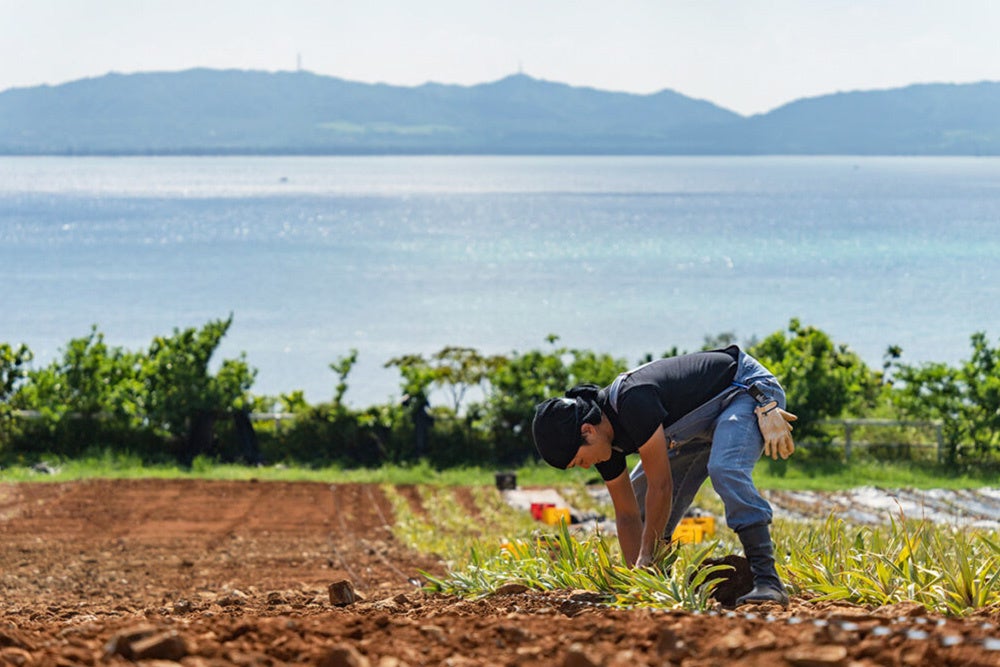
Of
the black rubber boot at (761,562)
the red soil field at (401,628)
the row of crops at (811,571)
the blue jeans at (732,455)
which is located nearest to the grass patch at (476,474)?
the red soil field at (401,628)

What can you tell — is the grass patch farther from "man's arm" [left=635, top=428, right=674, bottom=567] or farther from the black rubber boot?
the black rubber boot

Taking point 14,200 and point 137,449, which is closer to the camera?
point 137,449

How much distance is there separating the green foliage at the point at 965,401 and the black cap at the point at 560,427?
11.7 m

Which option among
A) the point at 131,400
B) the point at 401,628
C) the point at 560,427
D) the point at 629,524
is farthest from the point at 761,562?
the point at 131,400

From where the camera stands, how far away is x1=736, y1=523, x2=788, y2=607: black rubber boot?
5418 mm

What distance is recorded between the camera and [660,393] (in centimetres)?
561

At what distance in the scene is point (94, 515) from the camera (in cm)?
1329

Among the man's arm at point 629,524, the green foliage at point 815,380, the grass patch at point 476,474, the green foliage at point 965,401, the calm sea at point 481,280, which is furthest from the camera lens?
the calm sea at point 481,280

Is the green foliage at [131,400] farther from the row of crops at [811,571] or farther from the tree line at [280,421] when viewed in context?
the row of crops at [811,571]

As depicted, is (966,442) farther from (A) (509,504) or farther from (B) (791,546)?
(B) (791,546)

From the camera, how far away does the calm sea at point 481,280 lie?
160 feet

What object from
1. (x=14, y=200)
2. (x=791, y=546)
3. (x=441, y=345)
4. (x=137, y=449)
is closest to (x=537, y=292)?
(x=441, y=345)

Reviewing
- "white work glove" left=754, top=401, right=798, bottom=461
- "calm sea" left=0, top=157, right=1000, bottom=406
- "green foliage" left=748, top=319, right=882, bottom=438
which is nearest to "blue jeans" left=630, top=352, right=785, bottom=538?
"white work glove" left=754, top=401, right=798, bottom=461

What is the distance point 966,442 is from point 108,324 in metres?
43.1
